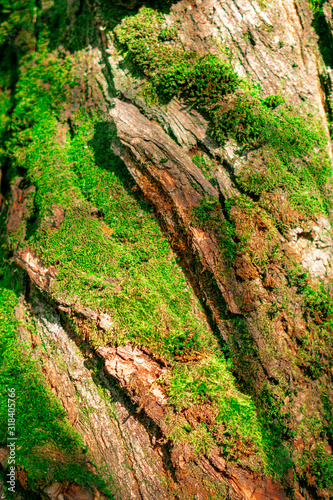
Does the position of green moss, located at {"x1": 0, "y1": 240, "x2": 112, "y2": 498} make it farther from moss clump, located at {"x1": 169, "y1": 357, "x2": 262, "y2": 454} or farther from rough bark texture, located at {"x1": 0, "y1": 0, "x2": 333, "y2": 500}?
moss clump, located at {"x1": 169, "y1": 357, "x2": 262, "y2": 454}

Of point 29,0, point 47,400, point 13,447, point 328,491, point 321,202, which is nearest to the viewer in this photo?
point 328,491

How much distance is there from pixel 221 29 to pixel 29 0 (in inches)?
165

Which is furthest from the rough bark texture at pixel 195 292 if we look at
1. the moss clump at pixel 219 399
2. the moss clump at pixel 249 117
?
the moss clump at pixel 249 117

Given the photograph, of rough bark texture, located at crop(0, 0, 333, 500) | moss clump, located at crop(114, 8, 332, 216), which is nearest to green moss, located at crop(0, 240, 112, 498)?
rough bark texture, located at crop(0, 0, 333, 500)

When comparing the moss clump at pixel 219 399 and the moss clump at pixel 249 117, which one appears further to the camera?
A: the moss clump at pixel 249 117

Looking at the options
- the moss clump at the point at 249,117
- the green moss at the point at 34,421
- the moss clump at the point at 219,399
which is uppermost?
the moss clump at the point at 249,117

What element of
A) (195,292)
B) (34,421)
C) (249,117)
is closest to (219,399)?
(195,292)

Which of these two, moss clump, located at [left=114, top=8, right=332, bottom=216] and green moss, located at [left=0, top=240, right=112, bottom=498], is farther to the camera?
moss clump, located at [left=114, top=8, right=332, bottom=216]

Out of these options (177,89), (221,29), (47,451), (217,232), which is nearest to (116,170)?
(177,89)

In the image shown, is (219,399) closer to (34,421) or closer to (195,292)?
(195,292)

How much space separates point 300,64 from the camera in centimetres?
498

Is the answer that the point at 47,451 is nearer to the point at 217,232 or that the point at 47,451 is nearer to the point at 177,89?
the point at 217,232

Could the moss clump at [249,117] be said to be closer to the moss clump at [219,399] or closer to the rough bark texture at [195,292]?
the rough bark texture at [195,292]

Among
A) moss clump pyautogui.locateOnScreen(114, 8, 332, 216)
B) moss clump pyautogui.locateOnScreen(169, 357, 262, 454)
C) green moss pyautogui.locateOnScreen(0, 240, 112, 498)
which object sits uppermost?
moss clump pyautogui.locateOnScreen(114, 8, 332, 216)
